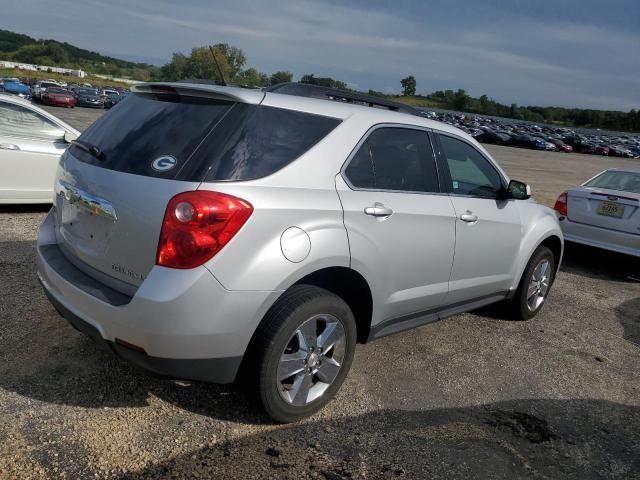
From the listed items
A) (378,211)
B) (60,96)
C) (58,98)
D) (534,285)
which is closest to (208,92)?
(378,211)

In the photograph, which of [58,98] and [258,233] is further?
[58,98]

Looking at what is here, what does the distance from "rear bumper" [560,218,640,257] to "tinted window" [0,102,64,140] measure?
698 centimetres

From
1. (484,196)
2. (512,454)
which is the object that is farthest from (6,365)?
(484,196)

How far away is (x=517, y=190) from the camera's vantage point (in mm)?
4535

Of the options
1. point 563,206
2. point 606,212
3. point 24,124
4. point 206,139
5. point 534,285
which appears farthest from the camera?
point 563,206

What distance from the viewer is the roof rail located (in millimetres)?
3338

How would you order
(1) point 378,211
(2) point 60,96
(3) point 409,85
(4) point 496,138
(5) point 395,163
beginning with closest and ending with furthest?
(1) point 378,211 < (5) point 395,163 < (2) point 60,96 < (4) point 496,138 < (3) point 409,85

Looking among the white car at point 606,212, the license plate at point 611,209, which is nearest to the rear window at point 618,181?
the white car at point 606,212

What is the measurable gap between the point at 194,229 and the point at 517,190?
118 inches

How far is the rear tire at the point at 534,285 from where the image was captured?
4.95 meters

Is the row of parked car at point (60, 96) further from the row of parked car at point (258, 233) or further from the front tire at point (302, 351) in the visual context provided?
the front tire at point (302, 351)

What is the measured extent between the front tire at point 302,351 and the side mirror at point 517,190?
6.76 ft

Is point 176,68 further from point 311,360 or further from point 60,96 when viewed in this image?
point 311,360

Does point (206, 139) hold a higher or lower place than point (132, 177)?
higher
